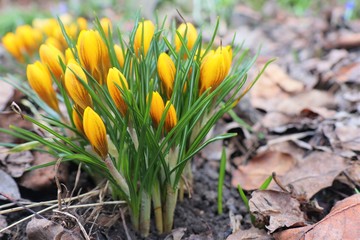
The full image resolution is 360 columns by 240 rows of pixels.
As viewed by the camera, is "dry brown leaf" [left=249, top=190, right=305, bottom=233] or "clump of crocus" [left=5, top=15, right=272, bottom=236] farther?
"dry brown leaf" [left=249, top=190, right=305, bottom=233]

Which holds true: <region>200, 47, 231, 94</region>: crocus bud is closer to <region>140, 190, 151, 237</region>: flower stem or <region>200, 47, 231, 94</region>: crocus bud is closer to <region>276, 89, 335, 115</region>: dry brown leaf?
<region>140, 190, 151, 237</region>: flower stem

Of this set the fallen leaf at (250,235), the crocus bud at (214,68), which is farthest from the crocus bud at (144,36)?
the fallen leaf at (250,235)

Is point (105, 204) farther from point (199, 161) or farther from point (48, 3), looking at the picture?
point (48, 3)

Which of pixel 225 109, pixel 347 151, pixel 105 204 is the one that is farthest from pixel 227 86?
pixel 347 151

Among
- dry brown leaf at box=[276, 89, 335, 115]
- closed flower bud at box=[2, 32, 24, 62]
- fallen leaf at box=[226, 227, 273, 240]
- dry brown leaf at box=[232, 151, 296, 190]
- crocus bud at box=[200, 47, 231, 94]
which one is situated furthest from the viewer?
closed flower bud at box=[2, 32, 24, 62]

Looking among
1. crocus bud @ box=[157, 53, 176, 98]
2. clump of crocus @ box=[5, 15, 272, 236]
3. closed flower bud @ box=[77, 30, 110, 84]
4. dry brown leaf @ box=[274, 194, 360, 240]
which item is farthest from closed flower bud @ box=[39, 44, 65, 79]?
dry brown leaf @ box=[274, 194, 360, 240]

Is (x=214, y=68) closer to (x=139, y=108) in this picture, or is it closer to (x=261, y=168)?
(x=139, y=108)
